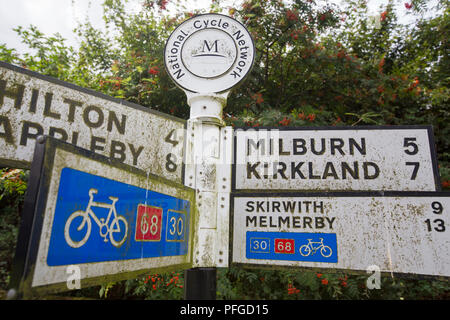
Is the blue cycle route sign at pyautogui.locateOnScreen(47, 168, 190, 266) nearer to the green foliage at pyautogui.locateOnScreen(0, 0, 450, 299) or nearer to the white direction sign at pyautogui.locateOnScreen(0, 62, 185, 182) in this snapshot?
the white direction sign at pyautogui.locateOnScreen(0, 62, 185, 182)

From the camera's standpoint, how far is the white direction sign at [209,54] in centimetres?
155

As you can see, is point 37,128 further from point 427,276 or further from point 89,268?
point 427,276

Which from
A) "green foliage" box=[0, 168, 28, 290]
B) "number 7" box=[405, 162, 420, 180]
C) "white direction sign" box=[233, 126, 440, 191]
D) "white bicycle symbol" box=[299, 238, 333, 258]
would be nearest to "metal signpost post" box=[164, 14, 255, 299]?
"white direction sign" box=[233, 126, 440, 191]

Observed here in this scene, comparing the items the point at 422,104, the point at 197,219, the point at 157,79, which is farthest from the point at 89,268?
the point at 422,104

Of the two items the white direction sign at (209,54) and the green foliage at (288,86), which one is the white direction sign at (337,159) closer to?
the white direction sign at (209,54)

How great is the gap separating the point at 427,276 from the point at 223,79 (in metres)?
1.34

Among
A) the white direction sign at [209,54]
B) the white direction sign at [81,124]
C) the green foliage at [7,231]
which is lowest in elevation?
the green foliage at [7,231]

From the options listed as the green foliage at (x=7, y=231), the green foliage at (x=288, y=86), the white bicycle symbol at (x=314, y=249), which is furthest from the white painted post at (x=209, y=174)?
the green foliage at (x=7, y=231)

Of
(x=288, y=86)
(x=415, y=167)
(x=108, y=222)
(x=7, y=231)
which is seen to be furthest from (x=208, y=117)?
(x=7, y=231)

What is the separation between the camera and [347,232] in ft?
4.35

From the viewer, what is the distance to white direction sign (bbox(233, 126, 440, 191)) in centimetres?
139

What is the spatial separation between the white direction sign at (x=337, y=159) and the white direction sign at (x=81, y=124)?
1.28 ft

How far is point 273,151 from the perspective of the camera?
4.99 ft

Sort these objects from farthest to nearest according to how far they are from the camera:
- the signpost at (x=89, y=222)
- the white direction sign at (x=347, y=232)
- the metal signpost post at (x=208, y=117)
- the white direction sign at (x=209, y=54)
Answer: the white direction sign at (x=209, y=54) → the metal signpost post at (x=208, y=117) → the white direction sign at (x=347, y=232) → the signpost at (x=89, y=222)
